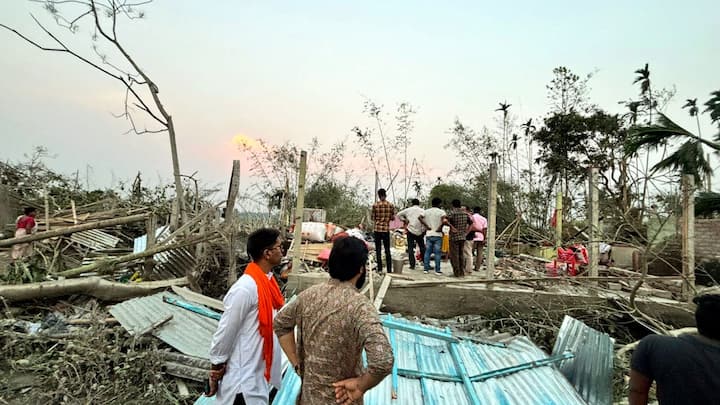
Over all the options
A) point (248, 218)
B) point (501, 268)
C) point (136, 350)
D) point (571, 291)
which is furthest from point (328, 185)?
point (136, 350)

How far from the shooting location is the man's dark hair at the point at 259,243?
2.25 m

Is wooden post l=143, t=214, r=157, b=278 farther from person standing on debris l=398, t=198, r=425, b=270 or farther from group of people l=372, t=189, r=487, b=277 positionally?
person standing on debris l=398, t=198, r=425, b=270

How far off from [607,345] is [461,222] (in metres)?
3.60

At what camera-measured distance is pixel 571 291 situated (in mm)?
6125

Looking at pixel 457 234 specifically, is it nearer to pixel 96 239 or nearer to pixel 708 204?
pixel 96 239

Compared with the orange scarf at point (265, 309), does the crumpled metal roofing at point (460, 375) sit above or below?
below

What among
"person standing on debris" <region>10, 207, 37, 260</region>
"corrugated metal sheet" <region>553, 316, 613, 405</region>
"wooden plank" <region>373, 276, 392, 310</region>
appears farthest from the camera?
"person standing on debris" <region>10, 207, 37, 260</region>

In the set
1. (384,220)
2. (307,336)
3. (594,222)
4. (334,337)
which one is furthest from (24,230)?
(594,222)

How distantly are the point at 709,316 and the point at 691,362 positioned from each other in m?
0.23

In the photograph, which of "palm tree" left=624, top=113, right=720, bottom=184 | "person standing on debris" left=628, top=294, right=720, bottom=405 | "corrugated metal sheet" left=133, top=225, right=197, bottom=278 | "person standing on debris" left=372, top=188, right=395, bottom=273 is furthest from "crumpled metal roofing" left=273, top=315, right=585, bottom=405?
"palm tree" left=624, top=113, right=720, bottom=184

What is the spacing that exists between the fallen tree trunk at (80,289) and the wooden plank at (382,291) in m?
3.04

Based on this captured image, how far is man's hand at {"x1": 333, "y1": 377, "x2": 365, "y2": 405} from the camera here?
162 cm

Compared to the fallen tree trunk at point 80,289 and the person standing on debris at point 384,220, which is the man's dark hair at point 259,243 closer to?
the fallen tree trunk at point 80,289

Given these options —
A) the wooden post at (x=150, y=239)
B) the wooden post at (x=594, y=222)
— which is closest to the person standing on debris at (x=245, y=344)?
the wooden post at (x=150, y=239)
